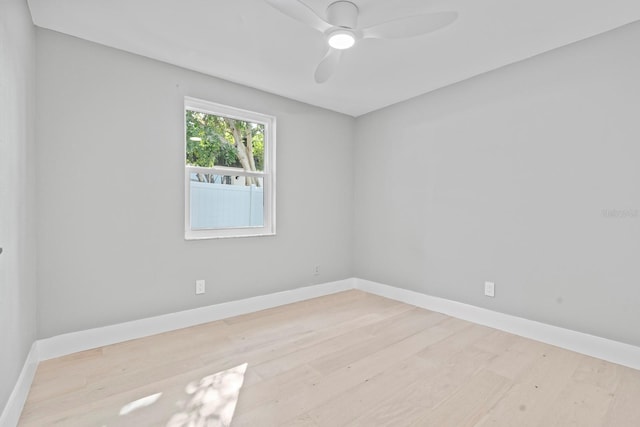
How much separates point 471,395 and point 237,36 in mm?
2772

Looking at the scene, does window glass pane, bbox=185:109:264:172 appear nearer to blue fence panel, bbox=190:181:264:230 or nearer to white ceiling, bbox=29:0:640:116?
blue fence panel, bbox=190:181:264:230

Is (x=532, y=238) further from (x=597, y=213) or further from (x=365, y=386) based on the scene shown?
(x=365, y=386)

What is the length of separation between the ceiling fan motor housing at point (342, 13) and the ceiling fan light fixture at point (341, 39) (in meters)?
0.07

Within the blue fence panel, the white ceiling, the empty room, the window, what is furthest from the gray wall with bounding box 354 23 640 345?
the blue fence panel

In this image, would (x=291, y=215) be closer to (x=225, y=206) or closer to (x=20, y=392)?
(x=225, y=206)

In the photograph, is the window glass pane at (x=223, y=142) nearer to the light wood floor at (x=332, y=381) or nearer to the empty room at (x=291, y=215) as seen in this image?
the empty room at (x=291, y=215)

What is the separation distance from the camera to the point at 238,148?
129 inches

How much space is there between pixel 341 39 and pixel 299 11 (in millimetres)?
412

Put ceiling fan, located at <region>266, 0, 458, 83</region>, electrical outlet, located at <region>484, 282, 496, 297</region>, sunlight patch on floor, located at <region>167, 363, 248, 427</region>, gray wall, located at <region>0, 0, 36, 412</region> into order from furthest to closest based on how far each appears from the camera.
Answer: electrical outlet, located at <region>484, 282, 496, 297</region> < ceiling fan, located at <region>266, 0, 458, 83</region> < sunlight patch on floor, located at <region>167, 363, 248, 427</region> < gray wall, located at <region>0, 0, 36, 412</region>

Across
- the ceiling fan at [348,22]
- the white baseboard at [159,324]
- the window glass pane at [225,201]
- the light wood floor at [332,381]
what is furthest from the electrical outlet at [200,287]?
the ceiling fan at [348,22]

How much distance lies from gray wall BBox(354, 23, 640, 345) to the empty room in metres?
0.02

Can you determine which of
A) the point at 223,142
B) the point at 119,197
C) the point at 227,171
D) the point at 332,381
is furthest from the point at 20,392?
the point at 223,142

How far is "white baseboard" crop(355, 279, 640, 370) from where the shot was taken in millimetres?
2176

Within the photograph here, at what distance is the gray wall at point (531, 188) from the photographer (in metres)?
2.20
